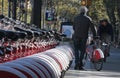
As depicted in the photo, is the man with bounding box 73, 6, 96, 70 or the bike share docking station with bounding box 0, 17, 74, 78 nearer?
the bike share docking station with bounding box 0, 17, 74, 78

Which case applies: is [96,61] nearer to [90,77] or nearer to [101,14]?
[90,77]

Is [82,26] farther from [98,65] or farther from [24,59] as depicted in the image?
[24,59]

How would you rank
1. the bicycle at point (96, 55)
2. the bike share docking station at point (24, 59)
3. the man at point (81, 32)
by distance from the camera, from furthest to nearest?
the bicycle at point (96, 55) < the man at point (81, 32) < the bike share docking station at point (24, 59)

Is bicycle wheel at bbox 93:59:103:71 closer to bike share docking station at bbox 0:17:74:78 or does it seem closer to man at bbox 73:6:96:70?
man at bbox 73:6:96:70

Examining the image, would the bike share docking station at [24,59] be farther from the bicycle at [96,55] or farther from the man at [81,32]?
the bicycle at [96,55]

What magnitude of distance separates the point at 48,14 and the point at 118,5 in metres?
13.5

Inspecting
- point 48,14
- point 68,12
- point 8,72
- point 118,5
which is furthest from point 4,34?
point 68,12

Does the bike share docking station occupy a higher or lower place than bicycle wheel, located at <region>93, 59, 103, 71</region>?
higher

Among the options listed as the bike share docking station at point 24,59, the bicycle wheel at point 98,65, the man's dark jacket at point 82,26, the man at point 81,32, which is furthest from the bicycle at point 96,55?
the bike share docking station at point 24,59

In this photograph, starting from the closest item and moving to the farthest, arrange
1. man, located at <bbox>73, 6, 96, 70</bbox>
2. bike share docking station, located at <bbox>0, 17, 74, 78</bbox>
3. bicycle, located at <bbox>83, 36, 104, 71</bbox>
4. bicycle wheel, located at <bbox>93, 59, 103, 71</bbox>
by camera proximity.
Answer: bike share docking station, located at <bbox>0, 17, 74, 78</bbox>, man, located at <bbox>73, 6, 96, 70</bbox>, bicycle, located at <bbox>83, 36, 104, 71</bbox>, bicycle wheel, located at <bbox>93, 59, 103, 71</bbox>

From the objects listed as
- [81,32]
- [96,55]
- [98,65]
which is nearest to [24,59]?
[81,32]

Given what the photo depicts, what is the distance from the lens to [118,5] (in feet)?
219

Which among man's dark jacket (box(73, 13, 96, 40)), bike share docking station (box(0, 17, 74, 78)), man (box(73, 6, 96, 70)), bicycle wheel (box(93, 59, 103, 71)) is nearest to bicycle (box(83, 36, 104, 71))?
bicycle wheel (box(93, 59, 103, 71))

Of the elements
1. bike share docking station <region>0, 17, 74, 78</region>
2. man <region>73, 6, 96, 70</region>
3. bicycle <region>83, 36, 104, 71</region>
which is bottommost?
bicycle <region>83, 36, 104, 71</region>
